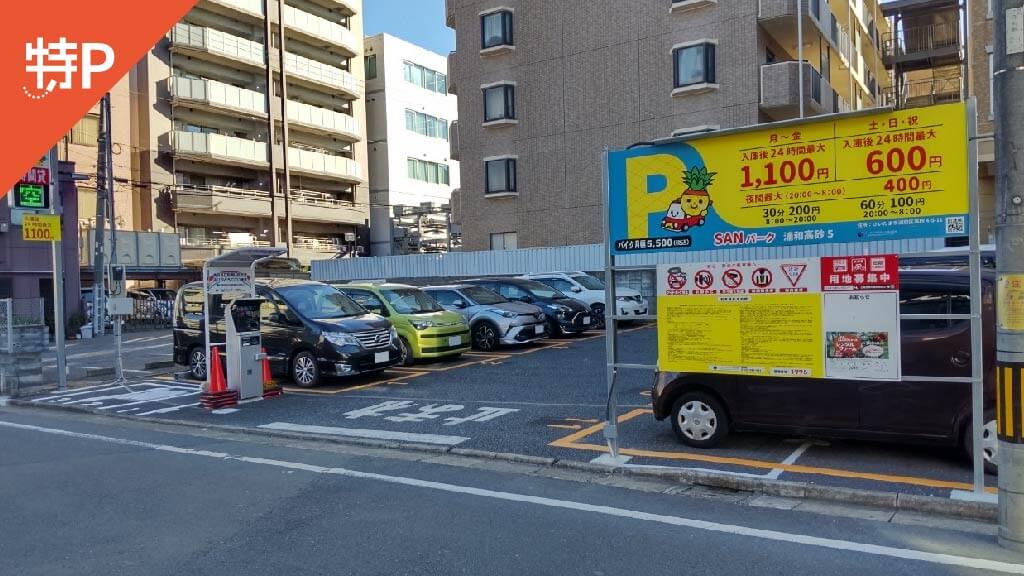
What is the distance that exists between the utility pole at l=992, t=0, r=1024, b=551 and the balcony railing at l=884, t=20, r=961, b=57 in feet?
112

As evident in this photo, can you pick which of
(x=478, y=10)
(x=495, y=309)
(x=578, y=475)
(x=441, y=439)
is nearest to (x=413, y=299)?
(x=495, y=309)

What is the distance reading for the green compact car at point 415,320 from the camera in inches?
591

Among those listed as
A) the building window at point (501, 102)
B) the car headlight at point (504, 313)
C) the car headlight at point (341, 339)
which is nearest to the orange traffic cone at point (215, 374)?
the car headlight at point (341, 339)

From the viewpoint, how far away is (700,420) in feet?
24.8

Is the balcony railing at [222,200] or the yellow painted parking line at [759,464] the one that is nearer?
the yellow painted parking line at [759,464]

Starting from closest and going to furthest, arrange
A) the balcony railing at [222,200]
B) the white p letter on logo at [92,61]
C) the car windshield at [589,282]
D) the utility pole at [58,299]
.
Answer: the utility pole at [58,299], the car windshield at [589,282], the white p letter on logo at [92,61], the balcony railing at [222,200]

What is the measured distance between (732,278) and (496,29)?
2697 cm

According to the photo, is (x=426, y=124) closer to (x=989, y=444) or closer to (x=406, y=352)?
(x=406, y=352)

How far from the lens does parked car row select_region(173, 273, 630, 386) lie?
1297cm

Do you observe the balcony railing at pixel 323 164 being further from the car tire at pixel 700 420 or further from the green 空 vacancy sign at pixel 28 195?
the car tire at pixel 700 420

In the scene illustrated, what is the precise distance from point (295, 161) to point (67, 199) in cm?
1624

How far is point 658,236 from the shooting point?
278 inches

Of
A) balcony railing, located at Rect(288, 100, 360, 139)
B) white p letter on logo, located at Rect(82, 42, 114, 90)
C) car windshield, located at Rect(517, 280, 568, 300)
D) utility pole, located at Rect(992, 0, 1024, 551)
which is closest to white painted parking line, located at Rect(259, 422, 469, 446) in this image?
utility pole, located at Rect(992, 0, 1024, 551)

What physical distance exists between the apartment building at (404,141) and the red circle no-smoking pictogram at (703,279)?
138 ft
